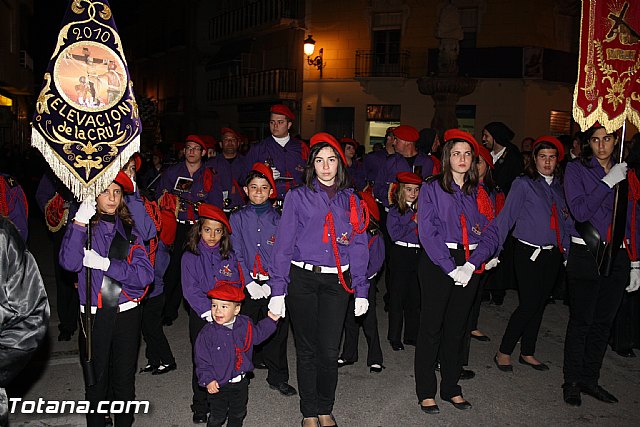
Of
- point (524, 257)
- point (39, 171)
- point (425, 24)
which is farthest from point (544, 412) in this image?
point (425, 24)

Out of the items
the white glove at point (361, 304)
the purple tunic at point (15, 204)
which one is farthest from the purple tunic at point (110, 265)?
the purple tunic at point (15, 204)

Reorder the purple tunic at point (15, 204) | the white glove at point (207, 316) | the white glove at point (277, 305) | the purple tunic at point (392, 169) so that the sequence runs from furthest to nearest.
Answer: the purple tunic at point (392, 169) → the purple tunic at point (15, 204) → the white glove at point (207, 316) → the white glove at point (277, 305)

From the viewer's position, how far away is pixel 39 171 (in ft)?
58.4

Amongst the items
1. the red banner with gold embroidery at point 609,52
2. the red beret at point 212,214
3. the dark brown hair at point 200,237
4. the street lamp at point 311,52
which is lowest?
the dark brown hair at point 200,237

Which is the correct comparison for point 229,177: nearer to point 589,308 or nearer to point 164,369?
point 164,369

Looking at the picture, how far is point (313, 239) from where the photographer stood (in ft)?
15.6

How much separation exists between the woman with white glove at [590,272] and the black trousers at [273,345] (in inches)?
99.7

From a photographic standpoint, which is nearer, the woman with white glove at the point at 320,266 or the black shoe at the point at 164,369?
the woman with white glove at the point at 320,266

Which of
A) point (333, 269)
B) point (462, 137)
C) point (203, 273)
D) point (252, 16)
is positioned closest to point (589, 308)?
point (462, 137)

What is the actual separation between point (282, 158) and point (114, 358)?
4.01 m

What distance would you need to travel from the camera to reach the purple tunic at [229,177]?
335 inches

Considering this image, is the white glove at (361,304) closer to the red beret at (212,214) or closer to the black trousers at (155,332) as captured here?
the red beret at (212,214)

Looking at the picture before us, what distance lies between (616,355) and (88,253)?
5.73m

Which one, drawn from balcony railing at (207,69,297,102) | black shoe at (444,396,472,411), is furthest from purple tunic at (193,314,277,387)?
balcony railing at (207,69,297,102)
